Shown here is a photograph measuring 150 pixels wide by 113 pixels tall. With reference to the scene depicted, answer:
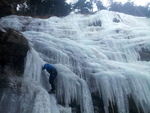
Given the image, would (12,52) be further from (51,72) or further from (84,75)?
(84,75)

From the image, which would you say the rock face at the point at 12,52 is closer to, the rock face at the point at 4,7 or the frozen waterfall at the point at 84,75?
the frozen waterfall at the point at 84,75

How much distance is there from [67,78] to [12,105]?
2034mm

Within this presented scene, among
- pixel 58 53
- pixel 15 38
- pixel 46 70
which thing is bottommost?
pixel 46 70

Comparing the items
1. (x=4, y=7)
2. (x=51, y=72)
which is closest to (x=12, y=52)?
(x=51, y=72)

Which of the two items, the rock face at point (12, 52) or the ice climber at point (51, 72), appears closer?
the rock face at point (12, 52)

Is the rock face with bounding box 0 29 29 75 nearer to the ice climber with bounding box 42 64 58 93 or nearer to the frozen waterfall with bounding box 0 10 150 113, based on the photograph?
the frozen waterfall with bounding box 0 10 150 113

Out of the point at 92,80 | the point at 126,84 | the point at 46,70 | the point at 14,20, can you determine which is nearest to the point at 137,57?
the point at 126,84

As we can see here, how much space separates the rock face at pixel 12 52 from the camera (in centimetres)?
460

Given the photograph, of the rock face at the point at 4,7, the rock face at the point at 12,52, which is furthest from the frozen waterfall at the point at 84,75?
the rock face at the point at 4,7

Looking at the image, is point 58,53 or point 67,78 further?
point 58,53

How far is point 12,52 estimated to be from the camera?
15.5 ft

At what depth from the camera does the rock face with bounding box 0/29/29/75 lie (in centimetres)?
460

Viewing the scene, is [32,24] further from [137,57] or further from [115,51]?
[137,57]

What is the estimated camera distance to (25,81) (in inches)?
183
